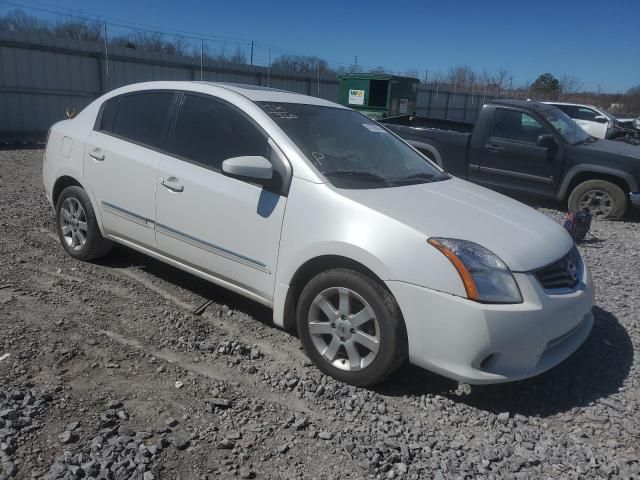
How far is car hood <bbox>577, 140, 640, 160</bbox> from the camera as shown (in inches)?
308

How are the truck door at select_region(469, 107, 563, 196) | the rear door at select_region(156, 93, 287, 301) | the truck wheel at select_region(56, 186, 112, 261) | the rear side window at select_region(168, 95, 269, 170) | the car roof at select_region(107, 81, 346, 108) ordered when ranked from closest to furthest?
the rear door at select_region(156, 93, 287, 301)
the rear side window at select_region(168, 95, 269, 170)
the car roof at select_region(107, 81, 346, 108)
the truck wheel at select_region(56, 186, 112, 261)
the truck door at select_region(469, 107, 563, 196)

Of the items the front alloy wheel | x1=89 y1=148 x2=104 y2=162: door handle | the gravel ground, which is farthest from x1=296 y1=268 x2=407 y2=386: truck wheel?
x1=89 y1=148 x2=104 y2=162: door handle

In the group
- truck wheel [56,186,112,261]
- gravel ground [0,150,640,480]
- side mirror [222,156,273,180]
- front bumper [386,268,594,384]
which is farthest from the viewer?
truck wheel [56,186,112,261]

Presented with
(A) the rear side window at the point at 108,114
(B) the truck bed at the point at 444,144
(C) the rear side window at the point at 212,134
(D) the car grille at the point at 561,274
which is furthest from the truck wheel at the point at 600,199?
(A) the rear side window at the point at 108,114

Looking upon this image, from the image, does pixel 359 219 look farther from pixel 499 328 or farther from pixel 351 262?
pixel 499 328

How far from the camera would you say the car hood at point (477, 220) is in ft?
9.43

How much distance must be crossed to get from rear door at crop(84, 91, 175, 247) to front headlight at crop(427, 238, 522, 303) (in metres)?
2.25

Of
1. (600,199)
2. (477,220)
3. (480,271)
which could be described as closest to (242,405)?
(480,271)

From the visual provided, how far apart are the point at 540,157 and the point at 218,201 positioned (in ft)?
20.5

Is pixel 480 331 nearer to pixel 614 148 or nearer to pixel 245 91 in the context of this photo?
pixel 245 91

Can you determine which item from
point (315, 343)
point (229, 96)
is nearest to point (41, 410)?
point (315, 343)

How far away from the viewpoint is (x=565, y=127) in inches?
330

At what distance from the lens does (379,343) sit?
2918mm

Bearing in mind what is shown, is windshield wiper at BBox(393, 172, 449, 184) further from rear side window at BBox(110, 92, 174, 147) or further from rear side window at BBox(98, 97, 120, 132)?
rear side window at BBox(98, 97, 120, 132)
